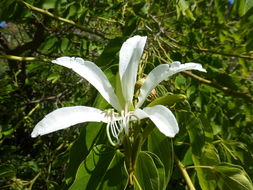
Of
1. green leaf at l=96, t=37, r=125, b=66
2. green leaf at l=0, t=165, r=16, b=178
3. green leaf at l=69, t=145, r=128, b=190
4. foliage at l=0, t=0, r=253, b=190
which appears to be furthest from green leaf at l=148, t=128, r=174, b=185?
green leaf at l=0, t=165, r=16, b=178

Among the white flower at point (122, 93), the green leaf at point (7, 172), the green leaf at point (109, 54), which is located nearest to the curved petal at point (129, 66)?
the white flower at point (122, 93)

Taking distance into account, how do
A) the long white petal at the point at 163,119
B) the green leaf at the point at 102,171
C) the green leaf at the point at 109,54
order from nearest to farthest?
the long white petal at the point at 163,119 < the green leaf at the point at 102,171 < the green leaf at the point at 109,54

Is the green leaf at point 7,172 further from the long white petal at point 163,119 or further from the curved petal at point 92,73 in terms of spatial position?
the long white petal at point 163,119

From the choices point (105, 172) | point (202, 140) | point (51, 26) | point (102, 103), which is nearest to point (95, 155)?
point (105, 172)

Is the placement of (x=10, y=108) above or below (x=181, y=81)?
below

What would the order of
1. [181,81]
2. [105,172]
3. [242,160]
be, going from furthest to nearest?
[181,81]
[242,160]
[105,172]

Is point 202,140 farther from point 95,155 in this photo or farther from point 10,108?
point 10,108

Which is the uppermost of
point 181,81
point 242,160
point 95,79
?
point 95,79
